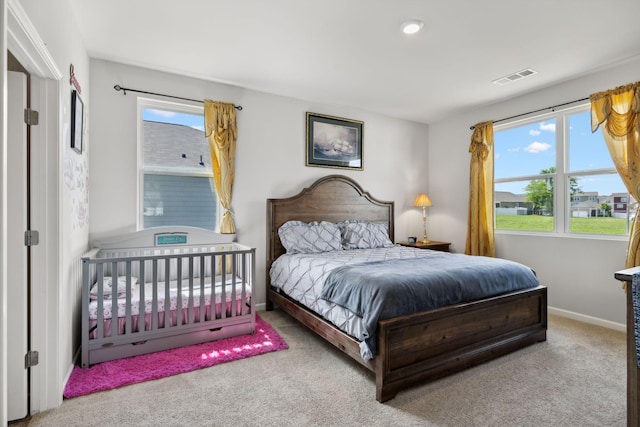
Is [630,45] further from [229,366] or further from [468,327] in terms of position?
[229,366]

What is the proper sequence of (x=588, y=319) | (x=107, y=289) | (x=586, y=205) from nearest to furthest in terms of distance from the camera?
1. (x=107, y=289)
2. (x=588, y=319)
3. (x=586, y=205)

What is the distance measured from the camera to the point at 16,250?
5.56ft

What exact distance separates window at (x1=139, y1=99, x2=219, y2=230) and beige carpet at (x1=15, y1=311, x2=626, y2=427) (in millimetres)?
1714

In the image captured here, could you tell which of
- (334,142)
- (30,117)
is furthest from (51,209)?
(334,142)

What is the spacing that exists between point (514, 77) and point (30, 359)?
4531mm

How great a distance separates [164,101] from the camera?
327cm

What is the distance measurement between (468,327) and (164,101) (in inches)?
136

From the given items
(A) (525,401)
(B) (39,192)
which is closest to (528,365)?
(A) (525,401)

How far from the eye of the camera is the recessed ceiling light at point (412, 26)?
237 cm

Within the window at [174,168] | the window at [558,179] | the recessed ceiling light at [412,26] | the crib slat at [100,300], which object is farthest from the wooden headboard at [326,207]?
the recessed ceiling light at [412,26]

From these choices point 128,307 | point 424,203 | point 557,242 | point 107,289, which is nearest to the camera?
point 128,307

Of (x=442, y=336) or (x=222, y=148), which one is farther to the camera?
(x=222, y=148)

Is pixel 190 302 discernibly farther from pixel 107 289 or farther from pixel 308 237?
pixel 308 237

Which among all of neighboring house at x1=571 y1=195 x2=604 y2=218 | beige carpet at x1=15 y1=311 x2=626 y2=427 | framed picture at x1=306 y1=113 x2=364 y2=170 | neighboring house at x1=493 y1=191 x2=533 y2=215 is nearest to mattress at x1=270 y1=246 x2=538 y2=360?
beige carpet at x1=15 y1=311 x2=626 y2=427
